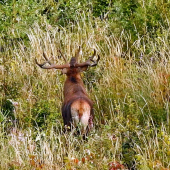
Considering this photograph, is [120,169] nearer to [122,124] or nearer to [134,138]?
[134,138]

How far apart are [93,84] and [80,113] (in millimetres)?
1895

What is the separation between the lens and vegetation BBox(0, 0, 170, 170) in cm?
720

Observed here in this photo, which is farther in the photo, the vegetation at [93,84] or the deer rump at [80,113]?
the deer rump at [80,113]

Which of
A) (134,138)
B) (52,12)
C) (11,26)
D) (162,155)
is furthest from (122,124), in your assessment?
(52,12)

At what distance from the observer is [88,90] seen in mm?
10172

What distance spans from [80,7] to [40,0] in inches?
38.9

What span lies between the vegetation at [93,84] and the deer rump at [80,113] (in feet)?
0.65

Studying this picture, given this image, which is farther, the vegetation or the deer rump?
the deer rump

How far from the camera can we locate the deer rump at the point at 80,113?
27.7ft

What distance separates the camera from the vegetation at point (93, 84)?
7.20 metres

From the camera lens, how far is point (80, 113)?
8414 millimetres

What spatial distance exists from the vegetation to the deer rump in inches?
7.8

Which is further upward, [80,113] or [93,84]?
[93,84]

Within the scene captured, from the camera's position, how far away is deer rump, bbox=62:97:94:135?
8430mm
